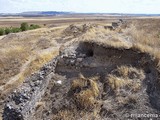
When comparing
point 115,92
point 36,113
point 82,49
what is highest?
point 82,49

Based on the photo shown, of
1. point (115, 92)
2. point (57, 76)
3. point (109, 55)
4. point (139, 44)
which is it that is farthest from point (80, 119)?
point (139, 44)

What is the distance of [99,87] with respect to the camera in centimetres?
1034

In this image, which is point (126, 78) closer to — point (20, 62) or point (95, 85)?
point (95, 85)

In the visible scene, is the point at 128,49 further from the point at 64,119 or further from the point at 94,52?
the point at 64,119

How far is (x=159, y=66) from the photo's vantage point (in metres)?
10.3

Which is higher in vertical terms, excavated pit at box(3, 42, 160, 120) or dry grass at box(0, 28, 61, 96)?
excavated pit at box(3, 42, 160, 120)

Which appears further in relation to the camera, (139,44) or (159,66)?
(139,44)

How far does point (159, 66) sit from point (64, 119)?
384cm

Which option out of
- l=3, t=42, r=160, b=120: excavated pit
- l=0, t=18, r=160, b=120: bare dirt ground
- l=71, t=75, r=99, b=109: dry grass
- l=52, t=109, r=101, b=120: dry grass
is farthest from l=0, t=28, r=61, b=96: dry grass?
l=52, t=109, r=101, b=120: dry grass

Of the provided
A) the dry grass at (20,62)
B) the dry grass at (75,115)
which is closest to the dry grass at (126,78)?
the dry grass at (75,115)

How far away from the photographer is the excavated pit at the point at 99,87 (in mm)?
9297

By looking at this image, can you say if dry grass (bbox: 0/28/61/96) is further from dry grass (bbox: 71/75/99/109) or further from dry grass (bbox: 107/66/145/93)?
dry grass (bbox: 107/66/145/93)

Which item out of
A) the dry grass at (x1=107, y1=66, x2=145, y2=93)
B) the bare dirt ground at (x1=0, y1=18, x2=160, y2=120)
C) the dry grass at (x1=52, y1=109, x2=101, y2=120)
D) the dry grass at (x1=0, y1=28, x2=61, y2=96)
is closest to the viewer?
the dry grass at (x1=52, y1=109, x2=101, y2=120)

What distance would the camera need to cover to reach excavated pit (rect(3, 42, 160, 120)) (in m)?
9.30
